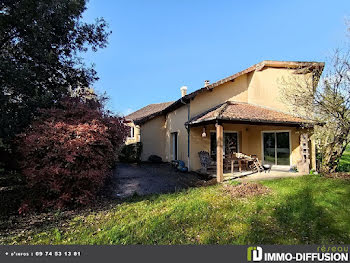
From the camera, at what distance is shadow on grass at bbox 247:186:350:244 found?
389 cm

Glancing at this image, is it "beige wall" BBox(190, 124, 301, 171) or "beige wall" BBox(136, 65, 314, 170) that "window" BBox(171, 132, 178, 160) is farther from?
"beige wall" BBox(190, 124, 301, 171)

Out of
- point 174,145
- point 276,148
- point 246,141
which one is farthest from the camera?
point 174,145

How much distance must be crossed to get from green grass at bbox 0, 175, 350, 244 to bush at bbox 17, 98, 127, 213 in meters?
1.07

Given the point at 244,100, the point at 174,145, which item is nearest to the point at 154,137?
the point at 174,145

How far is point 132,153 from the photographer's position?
17.5 m

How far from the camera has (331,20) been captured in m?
9.71

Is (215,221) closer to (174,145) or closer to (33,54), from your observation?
(33,54)

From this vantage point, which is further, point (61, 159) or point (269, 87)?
point (269, 87)

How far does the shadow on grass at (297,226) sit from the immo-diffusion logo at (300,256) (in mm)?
304

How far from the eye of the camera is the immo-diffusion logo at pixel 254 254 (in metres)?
3.41

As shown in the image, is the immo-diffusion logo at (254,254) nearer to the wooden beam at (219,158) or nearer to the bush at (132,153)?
the wooden beam at (219,158)

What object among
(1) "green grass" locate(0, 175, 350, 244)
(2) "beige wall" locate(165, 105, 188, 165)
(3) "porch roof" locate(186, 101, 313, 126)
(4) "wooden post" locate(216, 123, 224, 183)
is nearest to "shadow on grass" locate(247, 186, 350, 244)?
(1) "green grass" locate(0, 175, 350, 244)

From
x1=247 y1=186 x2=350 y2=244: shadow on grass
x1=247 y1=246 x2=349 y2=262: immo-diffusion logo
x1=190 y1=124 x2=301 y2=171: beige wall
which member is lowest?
x1=247 y1=246 x2=349 y2=262: immo-diffusion logo

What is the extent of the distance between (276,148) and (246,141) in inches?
77.7
